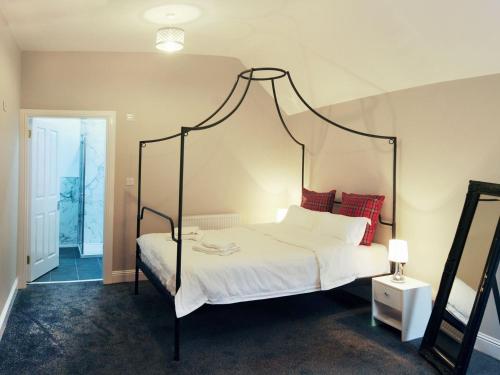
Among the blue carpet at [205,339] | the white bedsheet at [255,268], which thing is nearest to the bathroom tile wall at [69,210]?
the blue carpet at [205,339]

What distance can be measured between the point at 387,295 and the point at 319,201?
4.81ft

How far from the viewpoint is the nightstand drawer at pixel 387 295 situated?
10.7 feet

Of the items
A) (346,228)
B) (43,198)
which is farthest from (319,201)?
(43,198)

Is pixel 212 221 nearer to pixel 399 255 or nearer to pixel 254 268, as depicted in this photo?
pixel 254 268

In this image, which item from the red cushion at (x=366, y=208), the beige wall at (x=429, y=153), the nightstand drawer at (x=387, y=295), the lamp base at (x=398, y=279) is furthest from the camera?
the red cushion at (x=366, y=208)

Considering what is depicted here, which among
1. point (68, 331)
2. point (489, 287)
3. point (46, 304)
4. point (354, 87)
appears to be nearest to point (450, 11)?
point (354, 87)

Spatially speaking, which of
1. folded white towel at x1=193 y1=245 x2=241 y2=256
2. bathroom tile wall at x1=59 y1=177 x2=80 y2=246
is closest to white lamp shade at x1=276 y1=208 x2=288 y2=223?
folded white towel at x1=193 y1=245 x2=241 y2=256

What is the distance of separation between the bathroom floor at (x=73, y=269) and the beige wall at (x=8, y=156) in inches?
28.9

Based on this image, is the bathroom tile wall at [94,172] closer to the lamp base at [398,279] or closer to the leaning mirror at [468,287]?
the lamp base at [398,279]

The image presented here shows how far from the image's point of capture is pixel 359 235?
3.76 metres

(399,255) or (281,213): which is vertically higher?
(281,213)

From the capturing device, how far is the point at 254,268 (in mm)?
3158

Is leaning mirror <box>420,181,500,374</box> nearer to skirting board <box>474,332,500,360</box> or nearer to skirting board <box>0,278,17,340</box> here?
skirting board <box>474,332,500,360</box>

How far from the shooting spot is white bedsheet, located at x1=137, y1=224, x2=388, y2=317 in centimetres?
297
